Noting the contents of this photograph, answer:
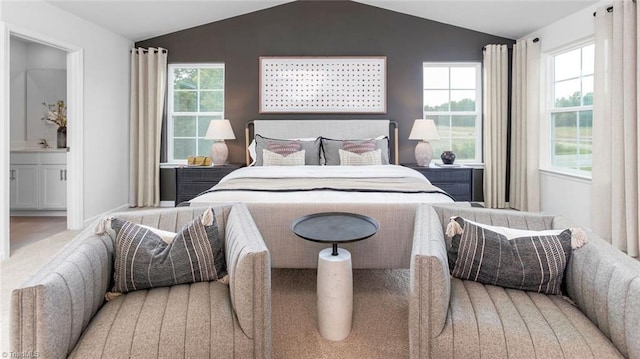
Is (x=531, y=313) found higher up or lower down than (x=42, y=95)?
lower down

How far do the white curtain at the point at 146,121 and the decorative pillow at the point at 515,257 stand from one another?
487 centimetres

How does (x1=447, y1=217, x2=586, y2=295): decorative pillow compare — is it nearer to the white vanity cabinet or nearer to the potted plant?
the white vanity cabinet

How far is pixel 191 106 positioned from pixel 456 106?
3787 millimetres

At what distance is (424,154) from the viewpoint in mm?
5305

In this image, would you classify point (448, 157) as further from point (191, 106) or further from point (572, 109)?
point (191, 106)

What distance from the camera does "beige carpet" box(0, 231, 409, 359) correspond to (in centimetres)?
204

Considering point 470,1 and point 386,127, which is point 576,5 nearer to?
point 470,1

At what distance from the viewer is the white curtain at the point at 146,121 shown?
568 cm

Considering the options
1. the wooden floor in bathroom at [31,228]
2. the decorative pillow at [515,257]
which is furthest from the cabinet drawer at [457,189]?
the wooden floor in bathroom at [31,228]

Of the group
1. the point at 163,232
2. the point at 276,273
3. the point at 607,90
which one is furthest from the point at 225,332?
the point at 607,90

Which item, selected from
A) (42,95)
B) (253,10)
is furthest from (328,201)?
(42,95)

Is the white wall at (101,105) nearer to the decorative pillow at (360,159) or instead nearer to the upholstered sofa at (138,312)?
the decorative pillow at (360,159)

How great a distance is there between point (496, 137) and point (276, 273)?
393cm

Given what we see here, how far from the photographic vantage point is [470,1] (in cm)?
482
